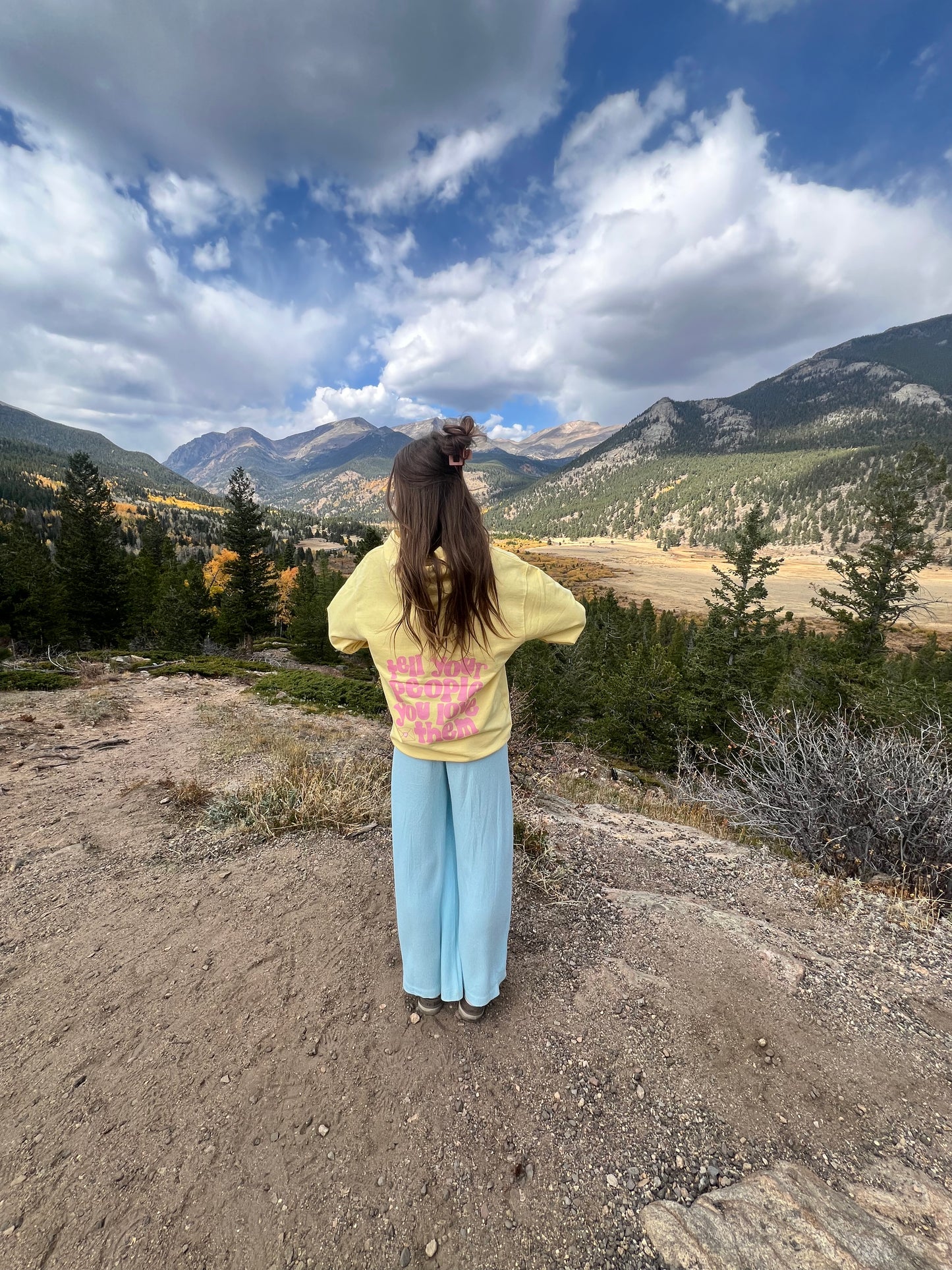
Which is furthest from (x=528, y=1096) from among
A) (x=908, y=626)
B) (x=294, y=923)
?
(x=908, y=626)

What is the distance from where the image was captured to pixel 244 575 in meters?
32.7

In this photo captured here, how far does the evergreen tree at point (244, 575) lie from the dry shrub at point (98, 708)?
74.4 ft

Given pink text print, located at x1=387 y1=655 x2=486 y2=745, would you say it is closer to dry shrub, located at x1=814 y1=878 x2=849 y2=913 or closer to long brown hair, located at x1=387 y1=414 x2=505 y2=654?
long brown hair, located at x1=387 y1=414 x2=505 y2=654

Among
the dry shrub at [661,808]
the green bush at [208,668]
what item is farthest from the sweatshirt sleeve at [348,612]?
the green bush at [208,668]

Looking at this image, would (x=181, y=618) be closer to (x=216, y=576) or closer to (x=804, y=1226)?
(x=216, y=576)

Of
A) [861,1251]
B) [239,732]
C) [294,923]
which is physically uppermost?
[861,1251]

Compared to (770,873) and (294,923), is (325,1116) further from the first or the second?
(770,873)

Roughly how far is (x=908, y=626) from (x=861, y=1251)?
68.7 meters

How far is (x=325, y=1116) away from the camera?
2037 mm

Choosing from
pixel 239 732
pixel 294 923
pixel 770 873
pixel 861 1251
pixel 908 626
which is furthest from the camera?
pixel 908 626

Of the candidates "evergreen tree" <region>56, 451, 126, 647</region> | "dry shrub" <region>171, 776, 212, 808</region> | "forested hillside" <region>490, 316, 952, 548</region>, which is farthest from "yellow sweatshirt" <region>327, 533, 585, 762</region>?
"forested hillside" <region>490, 316, 952, 548</region>

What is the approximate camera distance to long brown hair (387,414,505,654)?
1926 mm

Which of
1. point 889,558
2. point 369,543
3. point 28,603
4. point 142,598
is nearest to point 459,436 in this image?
point 889,558

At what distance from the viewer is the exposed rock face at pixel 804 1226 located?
153 cm
